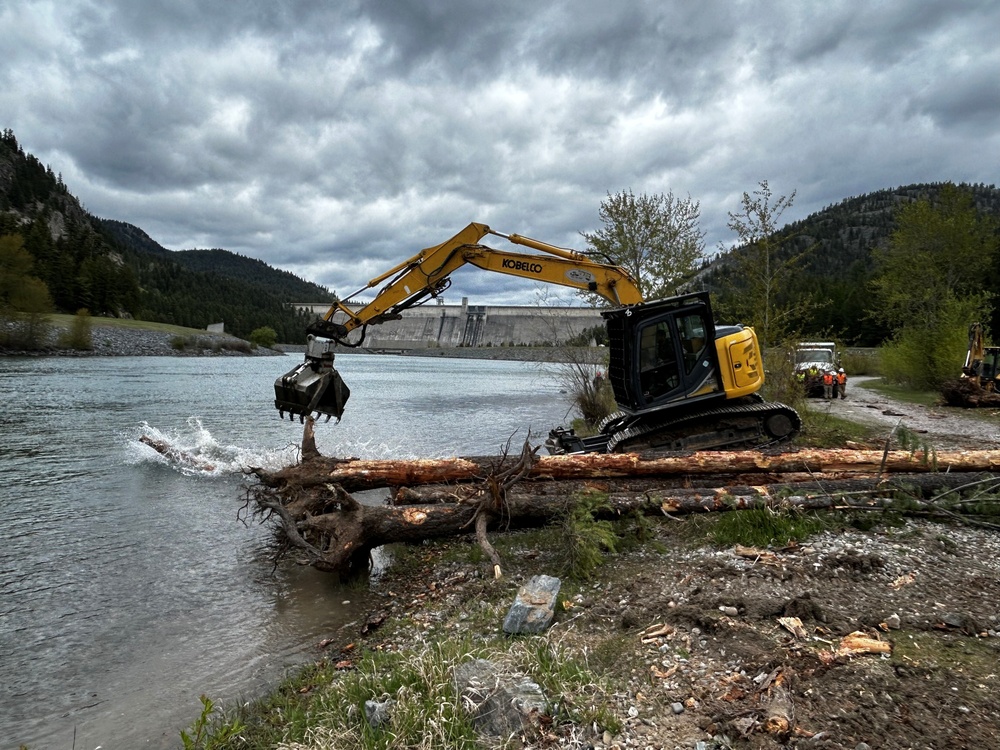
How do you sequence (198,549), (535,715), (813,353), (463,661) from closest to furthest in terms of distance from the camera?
(535,715), (463,661), (198,549), (813,353)

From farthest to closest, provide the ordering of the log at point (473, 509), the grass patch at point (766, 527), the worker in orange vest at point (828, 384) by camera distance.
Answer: the worker in orange vest at point (828, 384) → the log at point (473, 509) → the grass patch at point (766, 527)

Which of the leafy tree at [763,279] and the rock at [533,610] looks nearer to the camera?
the rock at [533,610]

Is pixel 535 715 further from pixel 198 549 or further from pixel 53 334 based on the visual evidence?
pixel 53 334

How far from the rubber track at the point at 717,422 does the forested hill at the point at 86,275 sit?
63894mm

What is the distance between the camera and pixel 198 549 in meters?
8.25

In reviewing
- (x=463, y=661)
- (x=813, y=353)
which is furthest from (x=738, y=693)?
(x=813, y=353)

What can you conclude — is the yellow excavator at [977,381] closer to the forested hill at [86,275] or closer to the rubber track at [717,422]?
the rubber track at [717,422]

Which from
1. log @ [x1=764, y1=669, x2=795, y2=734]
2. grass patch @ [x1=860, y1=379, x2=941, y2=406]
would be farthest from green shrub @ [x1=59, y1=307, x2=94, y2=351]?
log @ [x1=764, y1=669, x2=795, y2=734]

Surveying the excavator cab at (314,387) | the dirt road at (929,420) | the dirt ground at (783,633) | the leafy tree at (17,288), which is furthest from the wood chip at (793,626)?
the leafy tree at (17,288)

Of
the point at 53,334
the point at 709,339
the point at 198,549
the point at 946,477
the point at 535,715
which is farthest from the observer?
the point at 53,334

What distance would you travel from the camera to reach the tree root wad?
6902 mm

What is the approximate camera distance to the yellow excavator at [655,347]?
1028cm

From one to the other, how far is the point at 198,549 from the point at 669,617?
21.6ft

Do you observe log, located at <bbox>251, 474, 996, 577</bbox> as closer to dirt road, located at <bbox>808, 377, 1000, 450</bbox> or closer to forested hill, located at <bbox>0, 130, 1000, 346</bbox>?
dirt road, located at <bbox>808, 377, 1000, 450</bbox>
